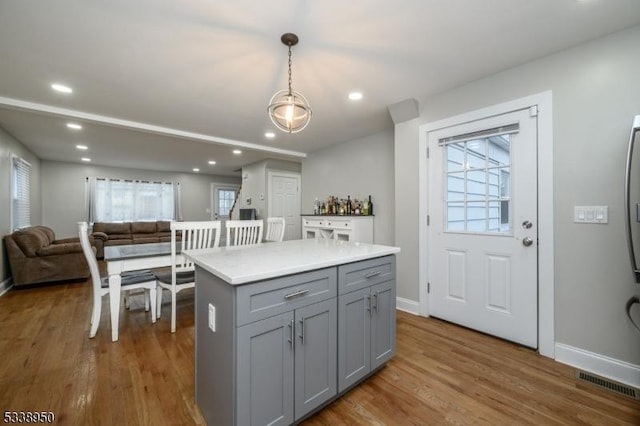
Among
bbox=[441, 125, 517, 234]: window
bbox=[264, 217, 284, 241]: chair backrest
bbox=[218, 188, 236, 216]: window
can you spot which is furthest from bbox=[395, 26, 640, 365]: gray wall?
bbox=[218, 188, 236, 216]: window

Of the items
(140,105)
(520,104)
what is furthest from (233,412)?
(140,105)

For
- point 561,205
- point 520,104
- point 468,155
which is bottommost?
point 561,205

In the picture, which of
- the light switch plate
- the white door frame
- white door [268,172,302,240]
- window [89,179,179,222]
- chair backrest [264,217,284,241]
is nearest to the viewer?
the light switch plate

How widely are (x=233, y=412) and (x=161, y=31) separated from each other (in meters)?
2.34

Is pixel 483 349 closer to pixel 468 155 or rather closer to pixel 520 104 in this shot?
pixel 468 155

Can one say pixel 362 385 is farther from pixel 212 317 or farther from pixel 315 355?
pixel 212 317

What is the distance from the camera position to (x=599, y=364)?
76.0 inches

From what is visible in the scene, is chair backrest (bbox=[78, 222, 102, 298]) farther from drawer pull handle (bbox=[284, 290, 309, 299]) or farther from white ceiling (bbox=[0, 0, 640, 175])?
drawer pull handle (bbox=[284, 290, 309, 299])

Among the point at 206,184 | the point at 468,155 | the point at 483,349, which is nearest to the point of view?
the point at 483,349

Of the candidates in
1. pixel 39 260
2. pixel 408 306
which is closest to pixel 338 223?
pixel 408 306

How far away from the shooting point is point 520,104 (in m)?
2.30

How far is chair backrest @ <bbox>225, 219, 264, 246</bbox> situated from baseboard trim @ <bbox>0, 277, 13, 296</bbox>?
3.49 metres

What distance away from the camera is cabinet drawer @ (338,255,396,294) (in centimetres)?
164

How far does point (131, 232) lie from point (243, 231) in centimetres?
566
